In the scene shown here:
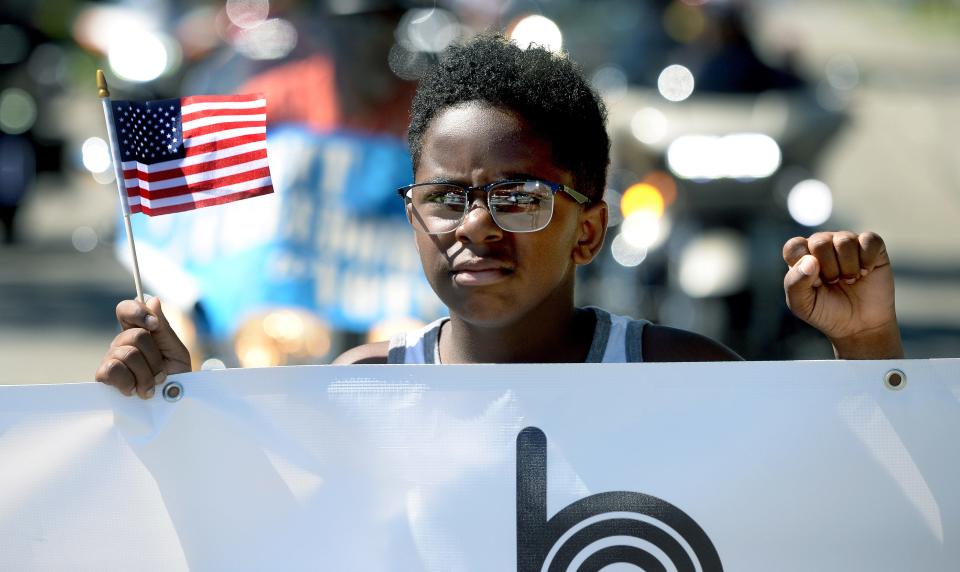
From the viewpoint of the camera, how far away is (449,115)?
2.84 metres

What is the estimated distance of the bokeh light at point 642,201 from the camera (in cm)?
798

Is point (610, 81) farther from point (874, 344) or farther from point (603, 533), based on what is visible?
point (603, 533)

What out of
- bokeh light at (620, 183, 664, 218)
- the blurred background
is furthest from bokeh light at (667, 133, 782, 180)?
bokeh light at (620, 183, 664, 218)

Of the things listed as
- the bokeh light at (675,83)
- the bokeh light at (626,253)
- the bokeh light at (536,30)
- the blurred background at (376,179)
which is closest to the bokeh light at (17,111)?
the blurred background at (376,179)

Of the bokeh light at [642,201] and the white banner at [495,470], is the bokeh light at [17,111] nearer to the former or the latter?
the bokeh light at [642,201]

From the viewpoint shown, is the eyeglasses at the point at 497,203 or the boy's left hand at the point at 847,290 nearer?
the boy's left hand at the point at 847,290

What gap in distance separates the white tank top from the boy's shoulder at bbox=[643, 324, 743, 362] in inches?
0.9

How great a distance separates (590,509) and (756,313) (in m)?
5.76

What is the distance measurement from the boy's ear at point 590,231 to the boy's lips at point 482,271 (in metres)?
0.24

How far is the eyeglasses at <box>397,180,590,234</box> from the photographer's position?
8.70 feet

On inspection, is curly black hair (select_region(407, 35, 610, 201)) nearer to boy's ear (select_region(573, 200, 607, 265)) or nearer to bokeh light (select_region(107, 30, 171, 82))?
boy's ear (select_region(573, 200, 607, 265))

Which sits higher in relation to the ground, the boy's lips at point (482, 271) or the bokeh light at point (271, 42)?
the bokeh light at point (271, 42)

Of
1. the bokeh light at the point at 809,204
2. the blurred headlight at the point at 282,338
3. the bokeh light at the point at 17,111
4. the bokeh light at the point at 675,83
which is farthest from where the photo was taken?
the bokeh light at the point at 17,111

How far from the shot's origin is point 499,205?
2.65 meters
